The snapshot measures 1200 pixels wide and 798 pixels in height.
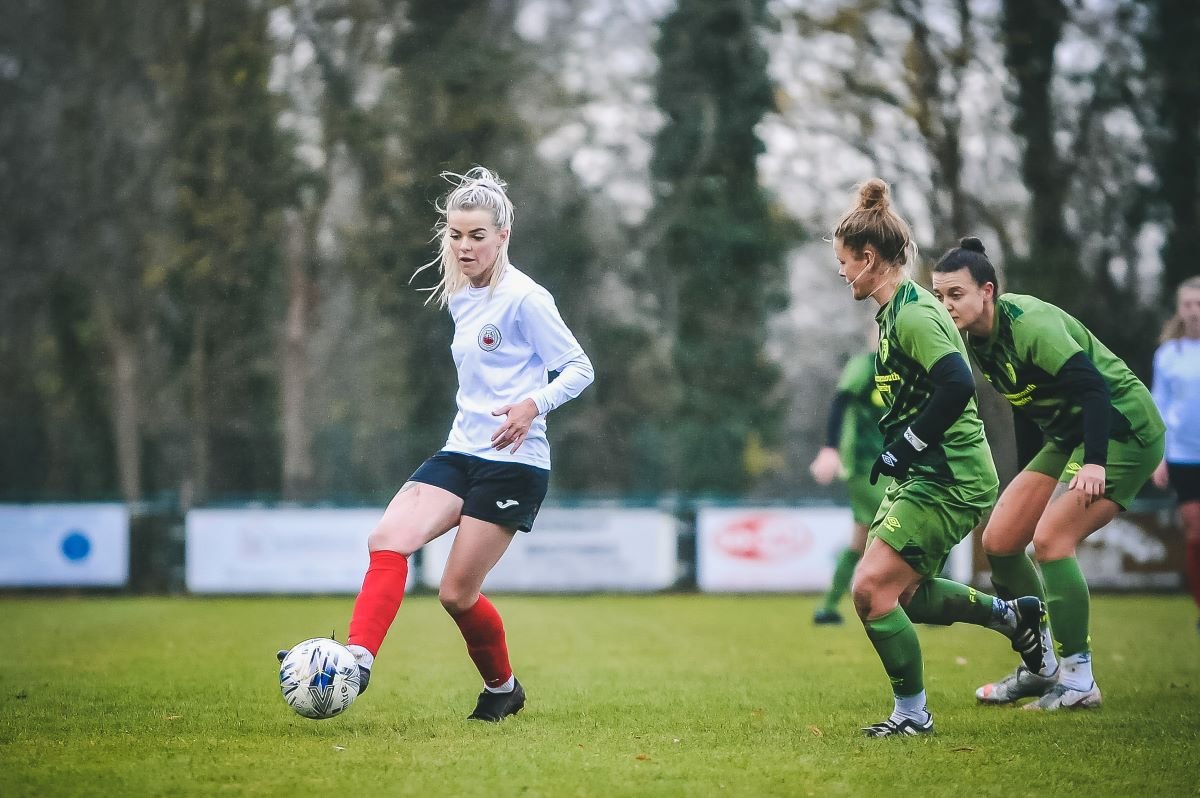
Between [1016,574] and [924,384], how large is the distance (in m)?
1.58

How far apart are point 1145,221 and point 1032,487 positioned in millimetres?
16656

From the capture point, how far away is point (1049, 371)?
5.84m

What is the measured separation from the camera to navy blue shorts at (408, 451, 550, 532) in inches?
215

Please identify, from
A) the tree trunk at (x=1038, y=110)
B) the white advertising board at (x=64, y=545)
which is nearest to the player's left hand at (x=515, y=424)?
the white advertising board at (x=64, y=545)

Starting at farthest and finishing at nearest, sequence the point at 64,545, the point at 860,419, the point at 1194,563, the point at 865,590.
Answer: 1. the point at 64,545
2. the point at 860,419
3. the point at 1194,563
4. the point at 865,590

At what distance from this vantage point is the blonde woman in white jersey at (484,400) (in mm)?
5418

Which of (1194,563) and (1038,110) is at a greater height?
(1038,110)

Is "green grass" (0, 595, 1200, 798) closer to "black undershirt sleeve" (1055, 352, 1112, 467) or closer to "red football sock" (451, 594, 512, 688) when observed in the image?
"red football sock" (451, 594, 512, 688)

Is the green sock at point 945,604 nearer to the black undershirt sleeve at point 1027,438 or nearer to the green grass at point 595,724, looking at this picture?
the green grass at point 595,724

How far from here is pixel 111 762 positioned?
4.65m

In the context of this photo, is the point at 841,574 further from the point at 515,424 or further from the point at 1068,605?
the point at 515,424

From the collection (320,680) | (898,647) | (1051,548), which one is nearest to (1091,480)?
(1051,548)

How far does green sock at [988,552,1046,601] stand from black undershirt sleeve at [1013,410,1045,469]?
0.47 meters

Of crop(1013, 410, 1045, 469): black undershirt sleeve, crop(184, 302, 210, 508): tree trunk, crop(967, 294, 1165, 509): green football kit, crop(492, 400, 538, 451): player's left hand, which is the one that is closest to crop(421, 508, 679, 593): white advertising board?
crop(184, 302, 210, 508): tree trunk
